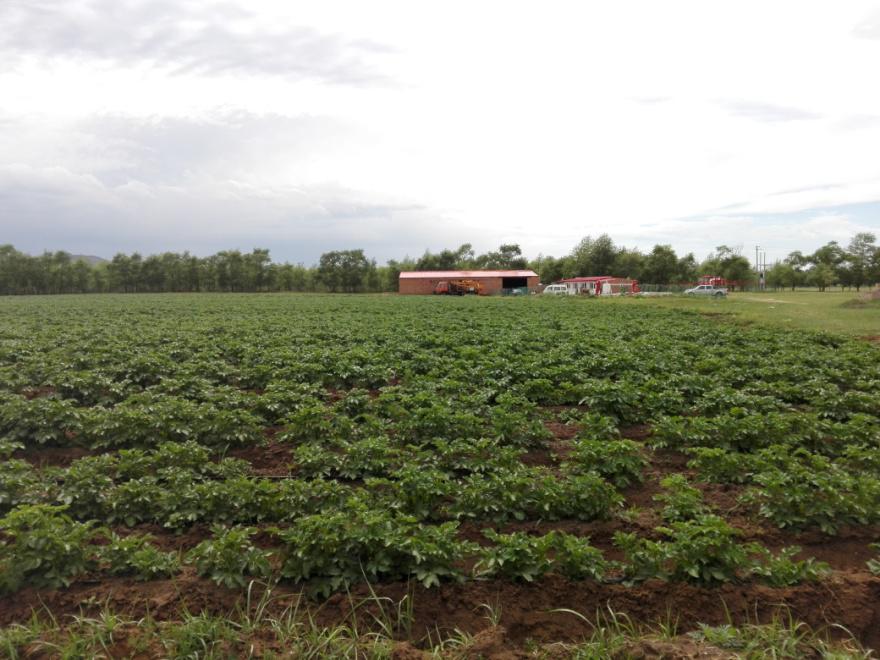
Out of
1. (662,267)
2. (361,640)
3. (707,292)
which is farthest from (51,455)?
(662,267)

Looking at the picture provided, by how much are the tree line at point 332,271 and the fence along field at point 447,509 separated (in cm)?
9404

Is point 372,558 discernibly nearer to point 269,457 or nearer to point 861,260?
point 269,457

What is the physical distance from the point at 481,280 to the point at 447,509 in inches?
3222

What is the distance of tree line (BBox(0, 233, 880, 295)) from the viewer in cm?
10150

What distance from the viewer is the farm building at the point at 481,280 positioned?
86.8 meters

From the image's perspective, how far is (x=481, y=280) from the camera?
87.1m

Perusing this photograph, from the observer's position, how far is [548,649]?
4.27m

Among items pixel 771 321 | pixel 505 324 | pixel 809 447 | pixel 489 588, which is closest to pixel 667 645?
pixel 489 588

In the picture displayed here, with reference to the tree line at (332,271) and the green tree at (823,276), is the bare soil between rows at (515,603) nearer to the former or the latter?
the tree line at (332,271)

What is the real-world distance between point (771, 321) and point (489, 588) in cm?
2793

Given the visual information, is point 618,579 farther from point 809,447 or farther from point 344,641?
point 809,447

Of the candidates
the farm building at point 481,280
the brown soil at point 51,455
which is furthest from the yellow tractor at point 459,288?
the brown soil at point 51,455

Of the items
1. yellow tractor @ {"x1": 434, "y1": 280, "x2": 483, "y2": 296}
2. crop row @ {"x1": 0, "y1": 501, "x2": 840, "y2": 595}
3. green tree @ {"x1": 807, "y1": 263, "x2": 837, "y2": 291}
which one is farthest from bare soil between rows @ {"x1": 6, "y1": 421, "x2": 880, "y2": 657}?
green tree @ {"x1": 807, "y1": 263, "x2": 837, "y2": 291}

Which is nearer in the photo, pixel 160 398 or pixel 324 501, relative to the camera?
pixel 324 501
